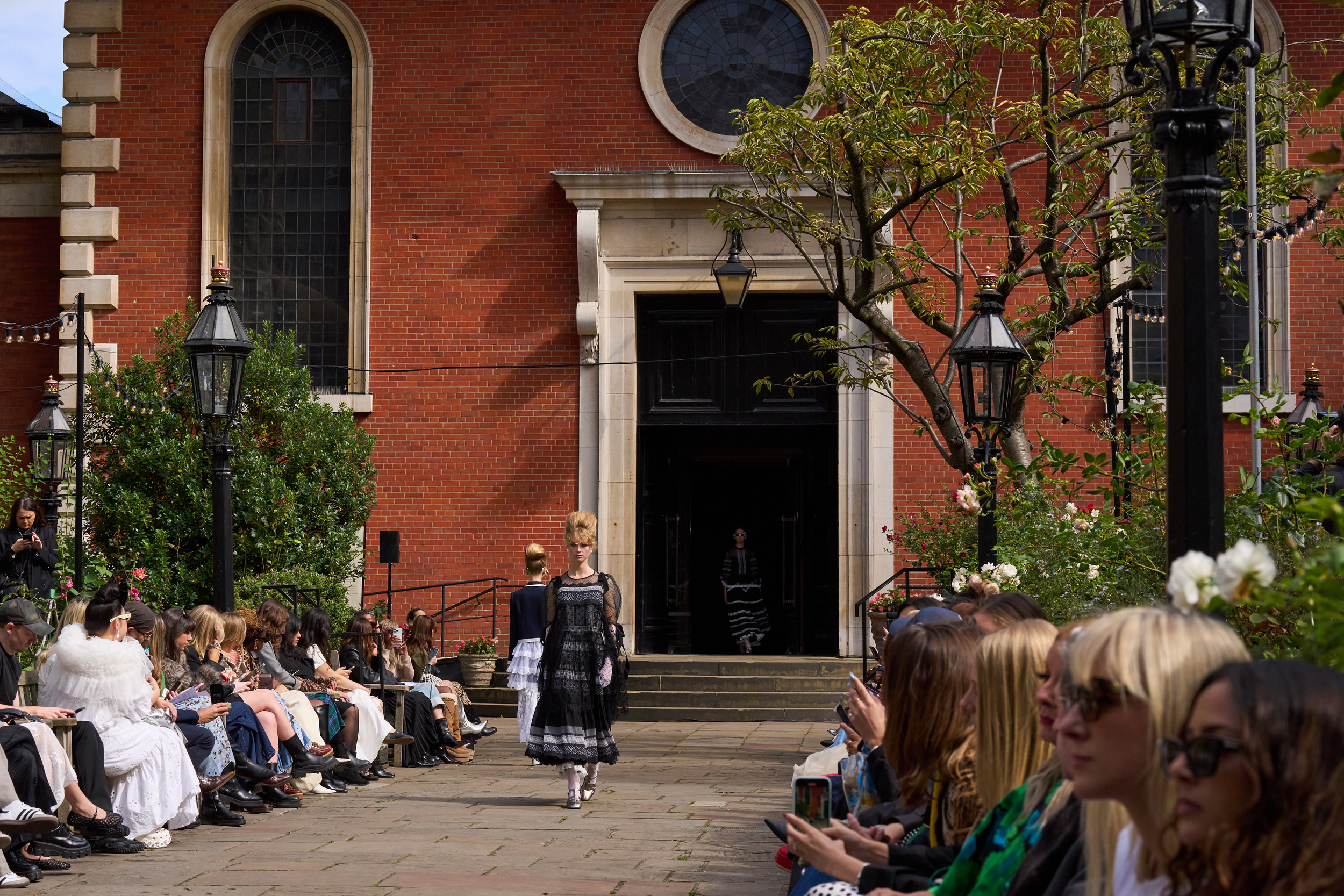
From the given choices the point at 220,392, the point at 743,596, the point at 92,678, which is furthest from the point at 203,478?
the point at 92,678

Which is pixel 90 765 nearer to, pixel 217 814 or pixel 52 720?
pixel 52 720

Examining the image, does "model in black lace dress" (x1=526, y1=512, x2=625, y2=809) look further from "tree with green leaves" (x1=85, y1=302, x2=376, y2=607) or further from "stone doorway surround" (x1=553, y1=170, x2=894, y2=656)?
"stone doorway surround" (x1=553, y1=170, x2=894, y2=656)

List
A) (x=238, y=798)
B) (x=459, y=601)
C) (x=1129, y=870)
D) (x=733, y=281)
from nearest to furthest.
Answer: (x=1129, y=870)
(x=238, y=798)
(x=733, y=281)
(x=459, y=601)

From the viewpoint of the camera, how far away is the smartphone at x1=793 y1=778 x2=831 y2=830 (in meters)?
3.87

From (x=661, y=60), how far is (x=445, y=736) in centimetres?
856

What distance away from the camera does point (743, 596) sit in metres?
17.9

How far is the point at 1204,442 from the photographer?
13.3ft

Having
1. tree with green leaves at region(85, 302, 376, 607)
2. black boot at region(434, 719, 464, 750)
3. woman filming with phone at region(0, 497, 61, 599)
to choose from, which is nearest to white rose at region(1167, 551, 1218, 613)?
black boot at region(434, 719, 464, 750)

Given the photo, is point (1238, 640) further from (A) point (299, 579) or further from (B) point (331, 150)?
(B) point (331, 150)

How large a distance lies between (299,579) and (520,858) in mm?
8139

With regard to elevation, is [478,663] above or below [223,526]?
below

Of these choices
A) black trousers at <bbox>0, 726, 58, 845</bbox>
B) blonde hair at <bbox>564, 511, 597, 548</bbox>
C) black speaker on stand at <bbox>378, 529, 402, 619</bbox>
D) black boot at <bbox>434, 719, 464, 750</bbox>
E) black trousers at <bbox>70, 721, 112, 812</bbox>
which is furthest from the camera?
black speaker on stand at <bbox>378, 529, 402, 619</bbox>

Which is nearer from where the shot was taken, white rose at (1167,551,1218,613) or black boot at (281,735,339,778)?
white rose at (1167,551,1218,613)

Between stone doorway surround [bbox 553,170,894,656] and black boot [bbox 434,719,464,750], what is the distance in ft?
14.1
